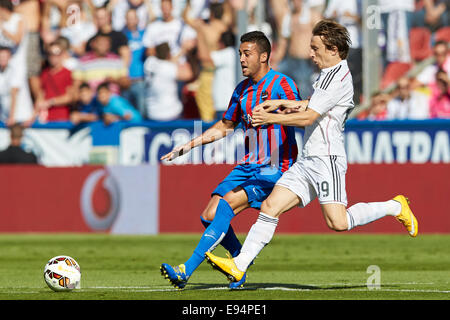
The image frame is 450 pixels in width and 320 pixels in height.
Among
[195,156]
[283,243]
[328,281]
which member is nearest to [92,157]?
[195,156]

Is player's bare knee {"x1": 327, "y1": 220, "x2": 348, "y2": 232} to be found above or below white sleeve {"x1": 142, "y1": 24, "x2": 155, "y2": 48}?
below

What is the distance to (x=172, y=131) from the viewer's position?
1834 cm

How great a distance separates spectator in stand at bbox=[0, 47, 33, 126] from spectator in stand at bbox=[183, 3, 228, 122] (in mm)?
3401

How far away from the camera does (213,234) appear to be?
8664mm

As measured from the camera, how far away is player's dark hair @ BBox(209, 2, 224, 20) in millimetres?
18750

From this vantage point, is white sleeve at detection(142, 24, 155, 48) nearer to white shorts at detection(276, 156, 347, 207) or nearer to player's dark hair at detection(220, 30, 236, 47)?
player's dark hair at detection(220, 30, 236, 47)

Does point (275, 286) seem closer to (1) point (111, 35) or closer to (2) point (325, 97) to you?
(2) point (325, 97)

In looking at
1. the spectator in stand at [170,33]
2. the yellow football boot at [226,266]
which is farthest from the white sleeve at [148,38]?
the yellow football boot at [226,266]

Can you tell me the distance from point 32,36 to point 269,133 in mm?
11587

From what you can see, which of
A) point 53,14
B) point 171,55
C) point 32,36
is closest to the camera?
point 171,55

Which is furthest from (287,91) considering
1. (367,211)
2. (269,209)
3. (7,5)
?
(7,5)

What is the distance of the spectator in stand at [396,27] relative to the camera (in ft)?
58.3
